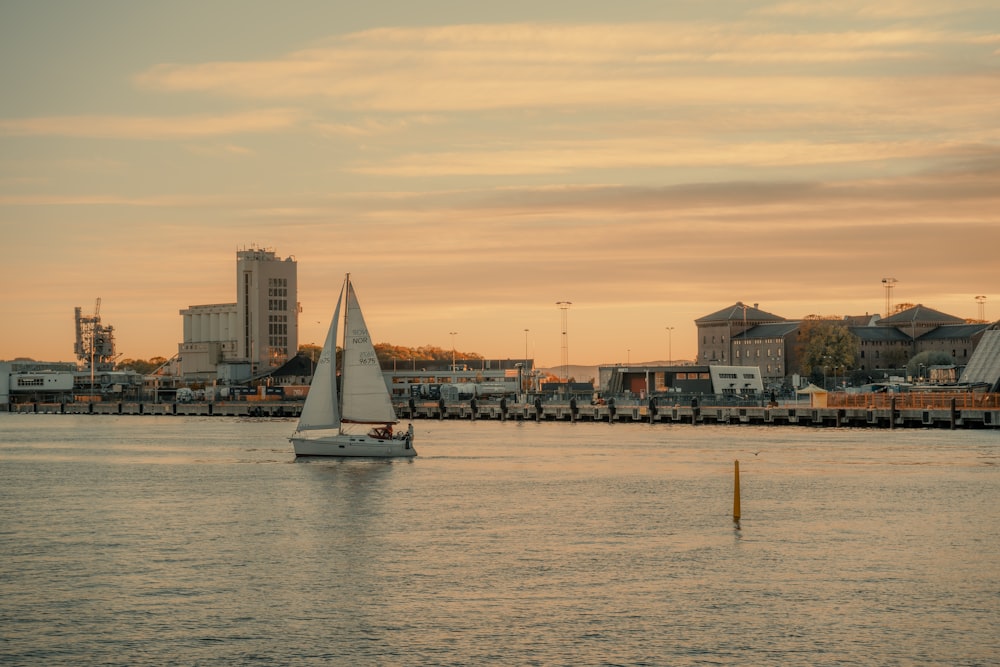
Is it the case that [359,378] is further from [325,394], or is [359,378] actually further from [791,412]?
[791,412]

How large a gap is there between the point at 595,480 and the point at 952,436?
48650 millimetres

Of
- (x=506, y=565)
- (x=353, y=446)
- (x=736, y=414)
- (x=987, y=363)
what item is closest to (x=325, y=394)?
(x=353, y=446)

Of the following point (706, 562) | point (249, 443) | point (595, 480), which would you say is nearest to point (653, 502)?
point (595, 480)

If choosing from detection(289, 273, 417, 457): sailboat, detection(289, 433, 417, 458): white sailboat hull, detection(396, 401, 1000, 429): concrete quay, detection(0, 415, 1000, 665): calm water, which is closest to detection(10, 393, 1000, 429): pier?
detection(396, 401, 1000, 429): concrete quay

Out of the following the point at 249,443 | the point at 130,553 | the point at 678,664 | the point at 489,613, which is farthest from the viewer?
the point at 249,443

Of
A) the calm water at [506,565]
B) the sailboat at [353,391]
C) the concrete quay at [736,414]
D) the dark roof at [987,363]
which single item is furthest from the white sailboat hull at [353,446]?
the dark roof at [987,363]

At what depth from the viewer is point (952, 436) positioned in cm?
11194

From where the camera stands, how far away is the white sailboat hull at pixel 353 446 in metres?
85.5

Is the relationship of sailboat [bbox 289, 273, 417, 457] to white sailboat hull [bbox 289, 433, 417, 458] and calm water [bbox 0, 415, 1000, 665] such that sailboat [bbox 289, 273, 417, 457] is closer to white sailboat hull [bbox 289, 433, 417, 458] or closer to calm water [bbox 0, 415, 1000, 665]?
white sailboat hull [bbox 289, 433, 417, 458]

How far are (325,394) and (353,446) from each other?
4.16 metres

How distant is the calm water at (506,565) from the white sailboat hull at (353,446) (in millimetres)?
2296

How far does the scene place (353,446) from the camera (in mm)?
85312

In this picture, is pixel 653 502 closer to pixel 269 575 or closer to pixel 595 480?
pixel 595 480

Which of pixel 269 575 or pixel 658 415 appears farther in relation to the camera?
pixel 658 415
